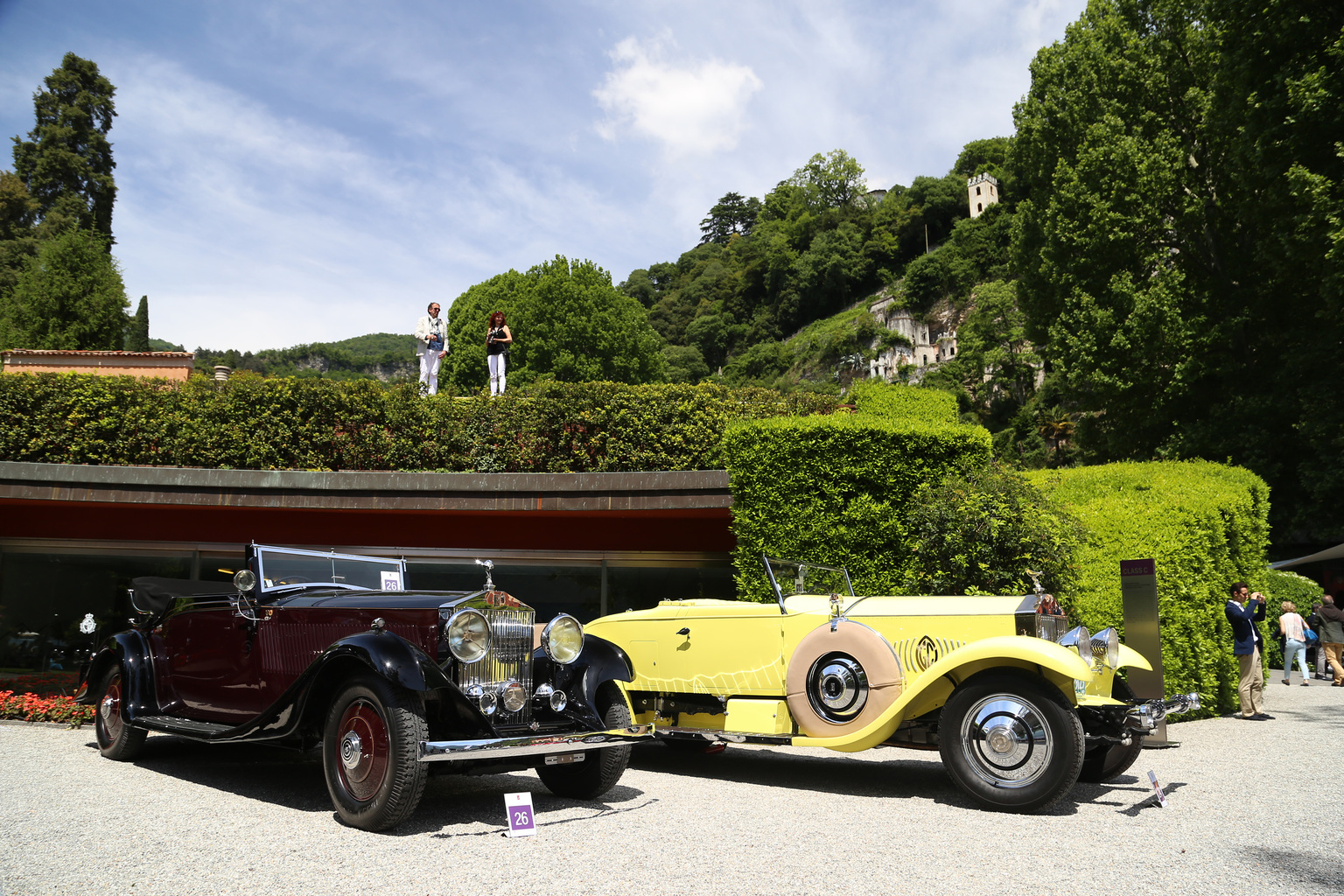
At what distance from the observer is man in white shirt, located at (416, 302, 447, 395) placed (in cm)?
1373

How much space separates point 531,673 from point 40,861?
2680 millimetres

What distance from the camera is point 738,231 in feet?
461

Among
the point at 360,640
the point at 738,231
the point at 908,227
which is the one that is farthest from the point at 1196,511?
the point at 738,231

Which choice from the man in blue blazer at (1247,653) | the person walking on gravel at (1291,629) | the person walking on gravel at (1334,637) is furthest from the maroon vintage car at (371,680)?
the person walking on gravel at (1334,637)

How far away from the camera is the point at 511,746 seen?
4508 mm

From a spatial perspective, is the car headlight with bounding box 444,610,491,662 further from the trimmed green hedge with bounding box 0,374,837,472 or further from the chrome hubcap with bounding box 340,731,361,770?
the trimmed green hedge with bounding box 0,374,837,472

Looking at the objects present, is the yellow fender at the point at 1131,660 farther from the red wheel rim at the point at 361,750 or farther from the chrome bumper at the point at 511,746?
the red wheel rim at the point at 361,750

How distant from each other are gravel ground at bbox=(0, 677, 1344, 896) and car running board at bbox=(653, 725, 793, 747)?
13.6 inches

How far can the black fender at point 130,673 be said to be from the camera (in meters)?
6.39

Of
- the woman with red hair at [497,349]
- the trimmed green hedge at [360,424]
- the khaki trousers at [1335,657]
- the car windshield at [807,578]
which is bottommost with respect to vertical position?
the khaki trousers at [1335,657]

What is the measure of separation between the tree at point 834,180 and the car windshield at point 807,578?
11458 cm

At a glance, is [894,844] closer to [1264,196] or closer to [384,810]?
[384,810]

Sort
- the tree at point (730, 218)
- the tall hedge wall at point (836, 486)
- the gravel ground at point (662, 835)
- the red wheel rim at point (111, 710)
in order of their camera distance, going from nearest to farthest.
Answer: the gravel ground at point (662, 835) → the red wheel rim at point (111, 710) → the tall hedge wall at point (836, 486) → the tree at point (730, 218)

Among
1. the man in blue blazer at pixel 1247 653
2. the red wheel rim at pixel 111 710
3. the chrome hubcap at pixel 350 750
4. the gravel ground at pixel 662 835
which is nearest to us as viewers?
the gravel ground at pixel 662 835
